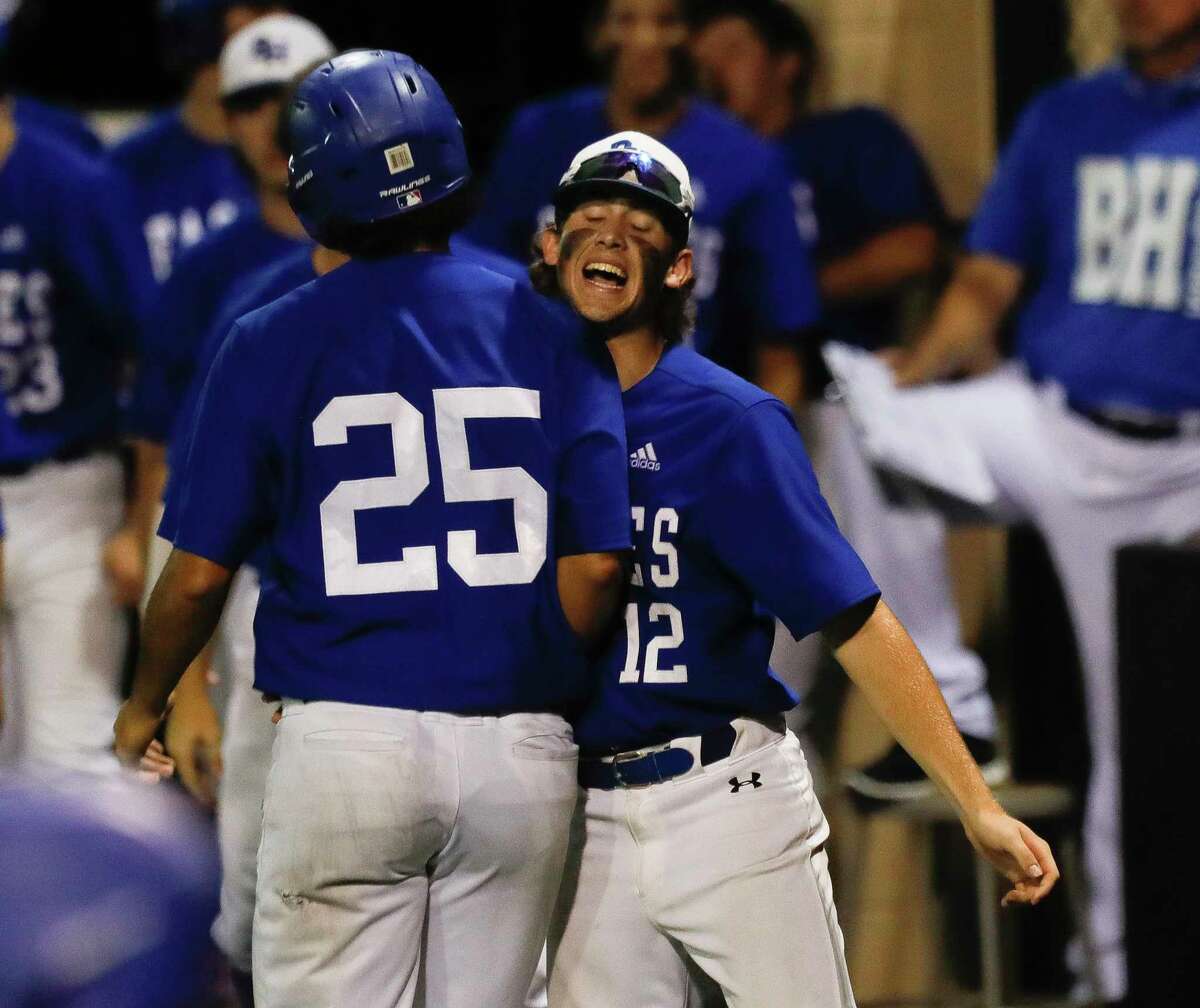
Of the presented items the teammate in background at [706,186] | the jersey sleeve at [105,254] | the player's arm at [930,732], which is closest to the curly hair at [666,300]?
the player's arm at [930,732]

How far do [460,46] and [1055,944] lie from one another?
10.5 ft

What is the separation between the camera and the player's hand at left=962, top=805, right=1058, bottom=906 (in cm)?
275

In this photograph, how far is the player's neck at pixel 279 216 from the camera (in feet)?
13.8

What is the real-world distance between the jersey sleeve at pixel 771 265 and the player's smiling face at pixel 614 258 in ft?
6.58

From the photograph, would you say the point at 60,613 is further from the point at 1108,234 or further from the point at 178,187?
the point at 1108,234

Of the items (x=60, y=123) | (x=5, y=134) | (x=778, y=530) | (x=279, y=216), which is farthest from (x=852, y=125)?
(x=778, y=530)

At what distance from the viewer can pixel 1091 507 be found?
16.4 feet

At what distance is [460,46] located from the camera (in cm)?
670

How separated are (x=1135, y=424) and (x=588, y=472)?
2.50m

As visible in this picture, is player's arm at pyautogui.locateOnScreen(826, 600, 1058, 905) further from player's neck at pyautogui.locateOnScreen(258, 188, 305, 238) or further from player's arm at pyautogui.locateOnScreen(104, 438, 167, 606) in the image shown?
player's arm at pyautogui.locateOnScreen(104, 438, 167, 606)

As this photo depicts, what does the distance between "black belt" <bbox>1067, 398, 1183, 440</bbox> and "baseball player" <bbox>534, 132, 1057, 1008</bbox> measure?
2195 millimetres

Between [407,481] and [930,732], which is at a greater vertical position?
[407,481]

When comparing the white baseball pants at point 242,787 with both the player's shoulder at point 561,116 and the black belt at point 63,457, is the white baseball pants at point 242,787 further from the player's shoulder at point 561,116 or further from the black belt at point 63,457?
the player's shoulder at point 561,116

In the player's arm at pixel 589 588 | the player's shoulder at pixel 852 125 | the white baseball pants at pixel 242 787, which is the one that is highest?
the player's shoulder at pixel 852 125
